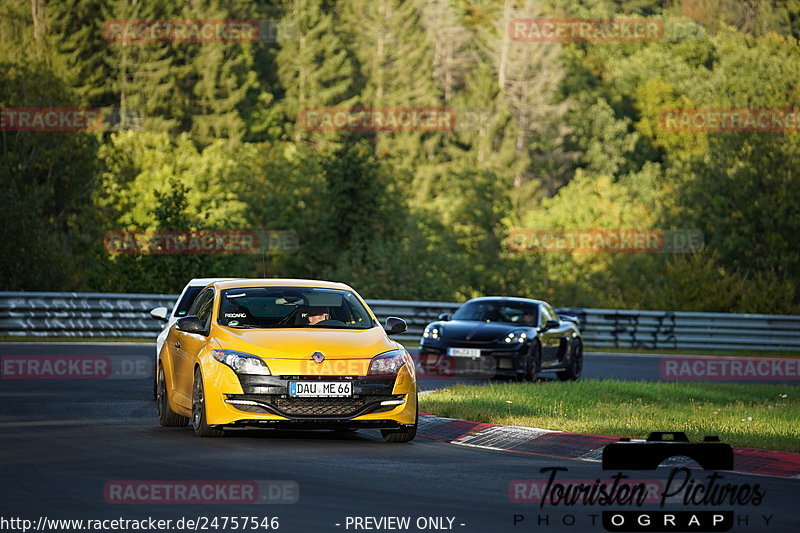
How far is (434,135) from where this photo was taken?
347ft

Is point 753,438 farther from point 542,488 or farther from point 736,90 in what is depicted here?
point 736,90

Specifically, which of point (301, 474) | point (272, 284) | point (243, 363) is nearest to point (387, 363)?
point (243, 363)

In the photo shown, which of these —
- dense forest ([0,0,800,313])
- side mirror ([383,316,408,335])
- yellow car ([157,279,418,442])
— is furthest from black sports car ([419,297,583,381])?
dense forest ([0,0,800,313])

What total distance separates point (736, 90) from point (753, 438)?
82.8m

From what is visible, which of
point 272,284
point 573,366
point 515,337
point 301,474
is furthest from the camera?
point 573,366

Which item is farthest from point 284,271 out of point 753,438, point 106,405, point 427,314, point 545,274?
point 753,438

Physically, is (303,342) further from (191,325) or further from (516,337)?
(516,337)

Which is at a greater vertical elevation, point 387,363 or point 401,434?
point 387,363

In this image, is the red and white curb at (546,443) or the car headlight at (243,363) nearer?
the red and white curb at (546,443)

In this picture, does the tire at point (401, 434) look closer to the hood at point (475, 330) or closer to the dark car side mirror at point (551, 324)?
the hood at point (475, 330)

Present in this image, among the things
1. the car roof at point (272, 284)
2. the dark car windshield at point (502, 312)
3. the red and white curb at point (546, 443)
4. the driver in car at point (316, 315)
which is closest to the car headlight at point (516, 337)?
the dark car windshield at point (502, 312)

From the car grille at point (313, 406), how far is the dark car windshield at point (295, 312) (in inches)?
46.0

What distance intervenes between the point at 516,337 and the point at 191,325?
10.9 m

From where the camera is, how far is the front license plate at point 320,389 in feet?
46.4
